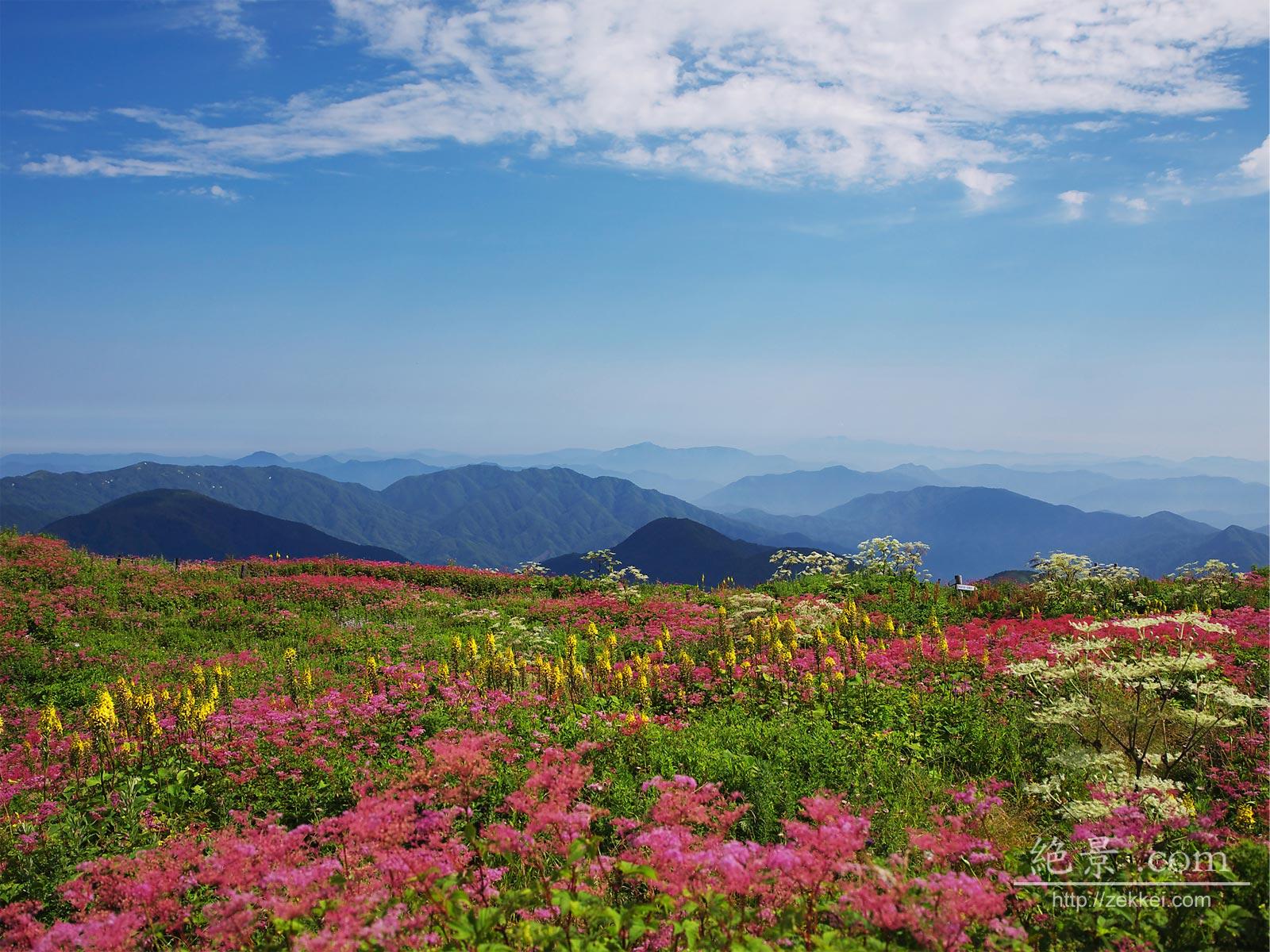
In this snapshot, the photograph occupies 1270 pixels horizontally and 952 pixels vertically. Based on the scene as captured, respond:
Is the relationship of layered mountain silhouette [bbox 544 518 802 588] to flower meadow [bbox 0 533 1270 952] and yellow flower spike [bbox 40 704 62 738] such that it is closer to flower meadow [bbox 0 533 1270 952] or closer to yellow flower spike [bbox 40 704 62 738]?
flower meadow [bbox 0 533 1270 952]

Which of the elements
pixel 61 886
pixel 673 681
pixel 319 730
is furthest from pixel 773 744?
pixel 61 886

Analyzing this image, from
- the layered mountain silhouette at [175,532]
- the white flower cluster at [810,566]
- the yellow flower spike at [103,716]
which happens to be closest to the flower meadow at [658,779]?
the yellow flower spike at [103,716]

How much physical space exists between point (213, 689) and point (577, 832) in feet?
26.8

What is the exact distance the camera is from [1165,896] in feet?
13.0

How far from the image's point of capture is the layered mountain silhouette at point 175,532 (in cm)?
16975

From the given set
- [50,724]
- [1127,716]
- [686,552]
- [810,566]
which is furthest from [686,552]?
[50,724]

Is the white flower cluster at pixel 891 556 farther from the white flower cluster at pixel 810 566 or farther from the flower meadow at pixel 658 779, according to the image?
the flower meadow at pixel 658 779

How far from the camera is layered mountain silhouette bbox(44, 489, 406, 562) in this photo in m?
170

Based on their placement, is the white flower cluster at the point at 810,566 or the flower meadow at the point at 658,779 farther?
the white flower cluster at the point at 810,566

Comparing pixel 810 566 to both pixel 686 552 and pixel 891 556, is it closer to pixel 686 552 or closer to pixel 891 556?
pixel 891 556

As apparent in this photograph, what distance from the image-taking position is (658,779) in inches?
196

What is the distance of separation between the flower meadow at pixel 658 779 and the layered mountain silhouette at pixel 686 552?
131850 millimetres

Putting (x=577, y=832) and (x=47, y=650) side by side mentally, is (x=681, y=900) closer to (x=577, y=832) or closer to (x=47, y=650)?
(x=577, y=832)

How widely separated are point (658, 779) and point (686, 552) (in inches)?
6678
